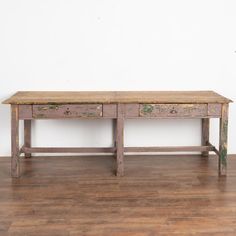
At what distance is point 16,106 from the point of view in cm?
357

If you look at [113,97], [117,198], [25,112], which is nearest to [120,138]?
[113,97]

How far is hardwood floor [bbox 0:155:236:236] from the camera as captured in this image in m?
2.64

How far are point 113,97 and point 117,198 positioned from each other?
39.6 inches

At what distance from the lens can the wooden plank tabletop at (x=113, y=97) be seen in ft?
11.8

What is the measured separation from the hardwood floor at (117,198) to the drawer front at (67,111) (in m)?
0.56

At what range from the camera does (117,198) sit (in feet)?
10.3

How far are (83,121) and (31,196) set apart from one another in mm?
1352

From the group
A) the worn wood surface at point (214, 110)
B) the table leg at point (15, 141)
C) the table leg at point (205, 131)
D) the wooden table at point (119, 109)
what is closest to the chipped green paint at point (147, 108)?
the wooden table at point (119, 109)

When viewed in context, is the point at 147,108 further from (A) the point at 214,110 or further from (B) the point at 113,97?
(A) the point at 214,110
